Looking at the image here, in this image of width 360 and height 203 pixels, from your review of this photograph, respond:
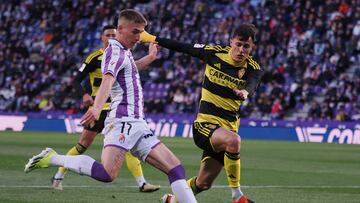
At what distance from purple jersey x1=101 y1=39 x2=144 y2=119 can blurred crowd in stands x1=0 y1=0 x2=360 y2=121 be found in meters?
22.8

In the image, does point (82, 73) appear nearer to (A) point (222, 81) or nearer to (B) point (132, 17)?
(A) point (222, 81)

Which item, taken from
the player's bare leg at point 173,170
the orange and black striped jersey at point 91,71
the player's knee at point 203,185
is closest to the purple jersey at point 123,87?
the player's bare leg at point 173,170

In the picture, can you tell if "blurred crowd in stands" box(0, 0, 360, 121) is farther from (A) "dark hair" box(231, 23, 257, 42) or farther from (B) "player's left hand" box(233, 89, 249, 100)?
(B) "player's left hand" box(233, 89, 249, 100)

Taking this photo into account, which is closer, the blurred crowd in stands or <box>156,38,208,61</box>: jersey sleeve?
<box>156,38,208,61</box>: jersey sleeve

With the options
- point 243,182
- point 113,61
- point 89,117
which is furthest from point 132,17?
point 243,182

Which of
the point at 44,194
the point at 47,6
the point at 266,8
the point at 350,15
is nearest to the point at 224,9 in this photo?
the point at 266,8

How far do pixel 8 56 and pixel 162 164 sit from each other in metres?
34.6

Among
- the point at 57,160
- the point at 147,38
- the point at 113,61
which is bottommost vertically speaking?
the point at 57,160

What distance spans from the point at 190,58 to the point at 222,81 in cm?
2628

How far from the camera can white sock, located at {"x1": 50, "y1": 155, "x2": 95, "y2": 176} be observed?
8.47m

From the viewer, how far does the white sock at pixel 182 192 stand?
8.31 metres

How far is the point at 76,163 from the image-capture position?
8562 mm

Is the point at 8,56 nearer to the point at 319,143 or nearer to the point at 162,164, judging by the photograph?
the point at 319,143

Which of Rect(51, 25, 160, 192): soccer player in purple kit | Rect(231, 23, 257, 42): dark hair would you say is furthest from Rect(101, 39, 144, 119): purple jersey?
Rect(51, 25, 160, 192): soccer player in purple kit
